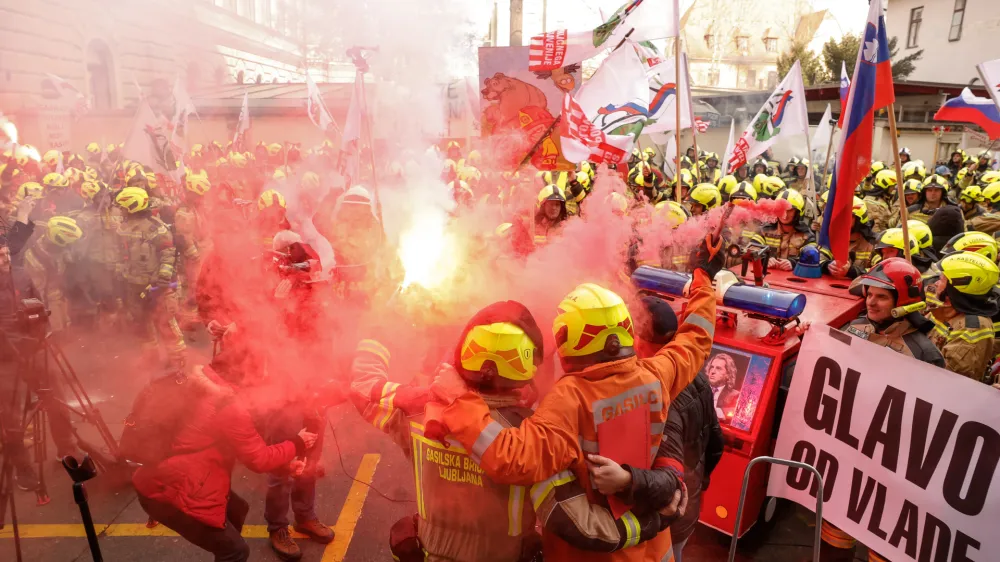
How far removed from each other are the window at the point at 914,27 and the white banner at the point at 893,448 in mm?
43046

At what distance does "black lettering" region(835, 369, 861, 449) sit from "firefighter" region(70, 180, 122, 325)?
8.72 metres

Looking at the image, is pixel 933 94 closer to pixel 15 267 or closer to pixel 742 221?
pixel 742 221

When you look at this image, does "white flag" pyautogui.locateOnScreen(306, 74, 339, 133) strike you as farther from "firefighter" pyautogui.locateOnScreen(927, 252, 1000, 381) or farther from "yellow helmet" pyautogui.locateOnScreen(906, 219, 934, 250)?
"yellow helmet" pyautogui.locateOnScreen(906, 219, 934, 250)

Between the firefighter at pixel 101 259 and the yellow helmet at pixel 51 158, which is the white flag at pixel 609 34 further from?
the yellow helmet at pixel 51 158

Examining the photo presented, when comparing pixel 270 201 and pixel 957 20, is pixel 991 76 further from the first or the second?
pixel 957 20

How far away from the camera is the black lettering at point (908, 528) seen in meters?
3.08

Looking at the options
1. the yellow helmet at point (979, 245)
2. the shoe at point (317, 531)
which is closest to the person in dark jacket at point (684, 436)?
the shoe at point (317, 531)

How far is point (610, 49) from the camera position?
23.2 ft

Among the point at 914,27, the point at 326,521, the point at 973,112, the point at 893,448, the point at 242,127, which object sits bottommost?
the point at 326,521

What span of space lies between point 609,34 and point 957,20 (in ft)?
128

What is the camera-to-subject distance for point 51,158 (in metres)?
12.8

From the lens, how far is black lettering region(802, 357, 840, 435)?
3.56m

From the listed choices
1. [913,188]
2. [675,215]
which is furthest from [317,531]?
[913,188]

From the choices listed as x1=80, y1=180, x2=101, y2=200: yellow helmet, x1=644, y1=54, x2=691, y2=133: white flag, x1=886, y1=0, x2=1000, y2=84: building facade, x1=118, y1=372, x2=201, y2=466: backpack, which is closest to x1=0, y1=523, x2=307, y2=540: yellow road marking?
x1=118, y1=372, x2=201, y2=466: backpack
